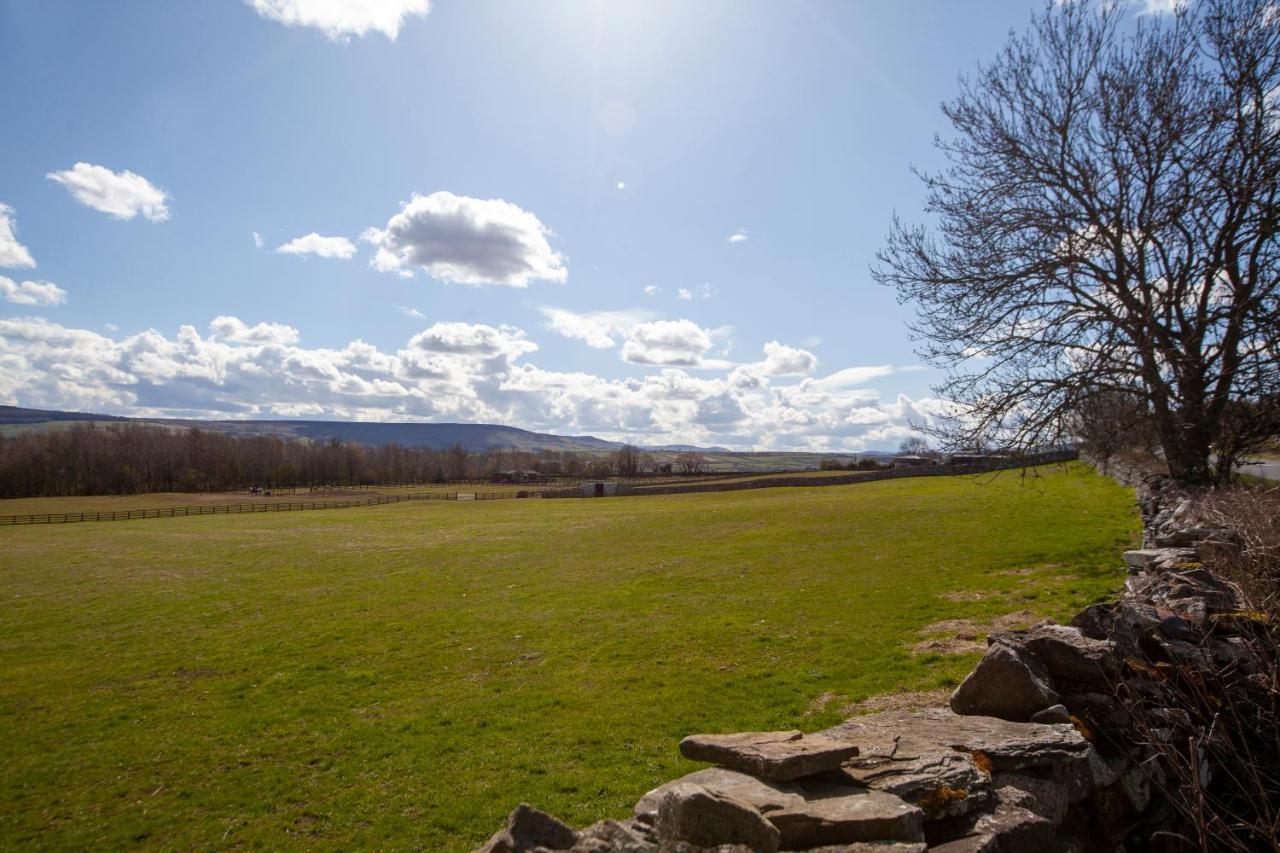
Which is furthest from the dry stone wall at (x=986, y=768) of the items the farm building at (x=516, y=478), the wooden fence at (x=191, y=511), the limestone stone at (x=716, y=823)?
the farm building at (x=516, y=478)

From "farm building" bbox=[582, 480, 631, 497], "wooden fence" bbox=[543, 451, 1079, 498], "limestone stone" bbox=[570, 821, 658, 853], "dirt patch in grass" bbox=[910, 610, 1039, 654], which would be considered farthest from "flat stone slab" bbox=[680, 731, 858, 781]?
"farm building" bbox=[582, 480, 631, 497]

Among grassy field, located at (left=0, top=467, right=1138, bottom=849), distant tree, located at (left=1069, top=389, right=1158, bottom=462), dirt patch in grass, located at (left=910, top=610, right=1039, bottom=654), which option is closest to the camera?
grassy field, located at (left=0, top=467, right=1138, bottom=849)

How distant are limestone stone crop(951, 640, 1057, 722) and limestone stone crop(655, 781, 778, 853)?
3797 mm

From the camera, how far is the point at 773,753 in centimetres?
507

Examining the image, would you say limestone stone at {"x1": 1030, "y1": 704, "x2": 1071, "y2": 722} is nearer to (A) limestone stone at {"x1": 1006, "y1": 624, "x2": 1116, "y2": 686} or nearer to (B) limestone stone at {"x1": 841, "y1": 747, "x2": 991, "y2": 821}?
(A) limestone stone at {"x1": 1006, "y1": 624, "x2": 1116, "y2": 686}

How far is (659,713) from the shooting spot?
435 inches

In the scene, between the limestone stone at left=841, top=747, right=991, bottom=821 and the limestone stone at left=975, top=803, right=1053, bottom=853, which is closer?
the limestone stone at left=975, top=803, right=1053, bottom=853

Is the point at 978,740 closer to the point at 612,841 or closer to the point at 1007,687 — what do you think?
the point at 1007,687

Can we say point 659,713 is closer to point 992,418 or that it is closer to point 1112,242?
point 992,418

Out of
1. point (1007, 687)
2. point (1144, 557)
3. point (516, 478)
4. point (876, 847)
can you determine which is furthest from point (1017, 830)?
point (516, 478)

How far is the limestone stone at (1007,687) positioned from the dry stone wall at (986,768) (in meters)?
0.01

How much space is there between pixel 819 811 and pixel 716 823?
892 mm

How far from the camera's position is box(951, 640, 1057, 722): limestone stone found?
656 cm

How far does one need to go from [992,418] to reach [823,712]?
12.0 metres
